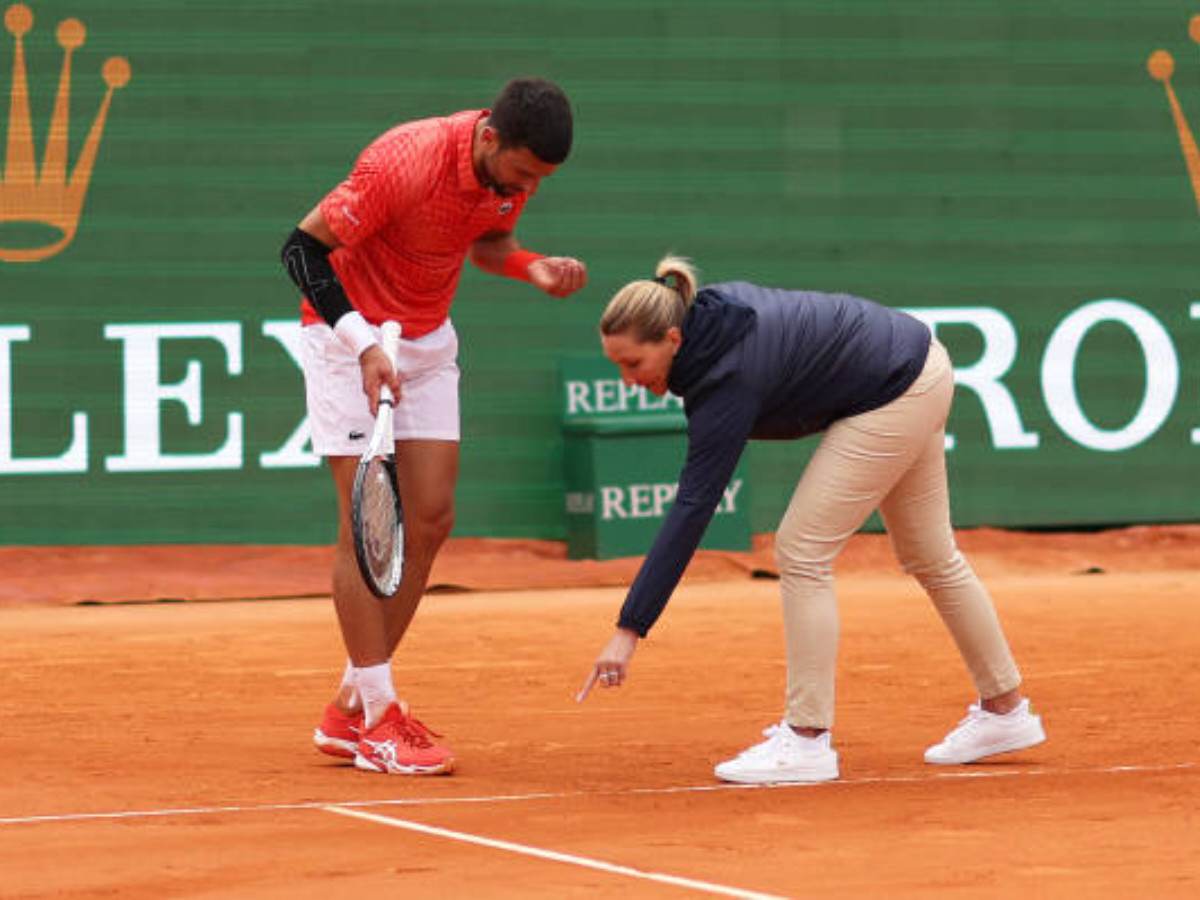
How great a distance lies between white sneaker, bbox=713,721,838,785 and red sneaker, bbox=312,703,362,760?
1062 millimetres

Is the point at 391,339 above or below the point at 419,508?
above

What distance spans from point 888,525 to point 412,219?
152cm

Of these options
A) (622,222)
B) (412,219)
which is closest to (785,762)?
(412,219)

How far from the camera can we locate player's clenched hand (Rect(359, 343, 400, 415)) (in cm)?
654

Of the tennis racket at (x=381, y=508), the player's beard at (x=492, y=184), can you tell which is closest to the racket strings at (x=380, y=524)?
the tennis racket at (x=381, y=508)

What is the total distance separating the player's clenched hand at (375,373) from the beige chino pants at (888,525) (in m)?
1.08

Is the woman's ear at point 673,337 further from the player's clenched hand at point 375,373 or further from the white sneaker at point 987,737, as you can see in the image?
the white sneaker at point 987,737

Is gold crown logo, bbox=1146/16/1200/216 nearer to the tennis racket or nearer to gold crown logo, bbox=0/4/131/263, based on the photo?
gold crown logo, bbox=0/4/131/263

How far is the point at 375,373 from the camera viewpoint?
6.55 meters

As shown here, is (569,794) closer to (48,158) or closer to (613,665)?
(613,665)

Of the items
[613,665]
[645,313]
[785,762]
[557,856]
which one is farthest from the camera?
[785,762]

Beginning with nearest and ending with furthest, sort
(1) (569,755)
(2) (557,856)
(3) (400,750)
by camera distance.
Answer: (2) (557,856), (3) (400,750), (1) (569,755)

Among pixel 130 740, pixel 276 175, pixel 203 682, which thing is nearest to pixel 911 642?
pixel 203 682

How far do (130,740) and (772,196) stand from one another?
7350 mm
